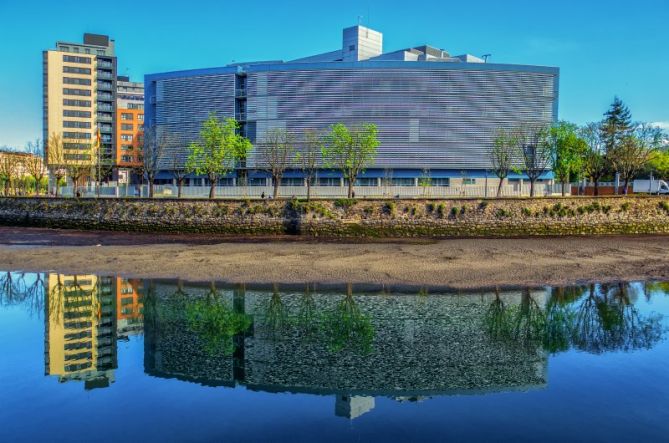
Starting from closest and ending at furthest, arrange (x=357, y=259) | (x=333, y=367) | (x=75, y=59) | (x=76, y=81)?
(x=333, y=367)
(x=357, y=259)
(x=75, y=59)
(x=76, y=81)

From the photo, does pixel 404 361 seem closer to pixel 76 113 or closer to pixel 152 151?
pixel 152 151

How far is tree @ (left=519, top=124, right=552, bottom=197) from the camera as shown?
62031 mm

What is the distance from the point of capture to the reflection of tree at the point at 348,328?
15563 millimetres

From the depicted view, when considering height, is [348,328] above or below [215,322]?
above

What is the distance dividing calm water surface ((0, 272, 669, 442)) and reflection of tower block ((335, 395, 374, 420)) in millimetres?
50

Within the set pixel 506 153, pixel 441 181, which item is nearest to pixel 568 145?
pixel 506 153

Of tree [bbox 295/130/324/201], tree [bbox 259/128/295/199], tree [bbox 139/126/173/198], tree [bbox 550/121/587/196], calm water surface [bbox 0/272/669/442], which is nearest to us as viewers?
calm water surface [bbox 0/272/669/442]

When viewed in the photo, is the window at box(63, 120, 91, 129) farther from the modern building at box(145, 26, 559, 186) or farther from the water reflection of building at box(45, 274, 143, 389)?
the water reflection of building at box(45, 274, 143, 389)

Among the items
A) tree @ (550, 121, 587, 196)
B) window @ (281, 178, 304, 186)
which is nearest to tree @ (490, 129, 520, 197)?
tree @ (550, 121, 587, 196)

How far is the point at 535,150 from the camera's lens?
208 feet

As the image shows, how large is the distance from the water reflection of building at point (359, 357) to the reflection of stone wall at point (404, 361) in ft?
0.08

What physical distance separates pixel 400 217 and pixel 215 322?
29333 millimetres

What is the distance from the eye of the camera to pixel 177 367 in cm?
1394

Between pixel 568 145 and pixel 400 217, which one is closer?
pixel 400 217
